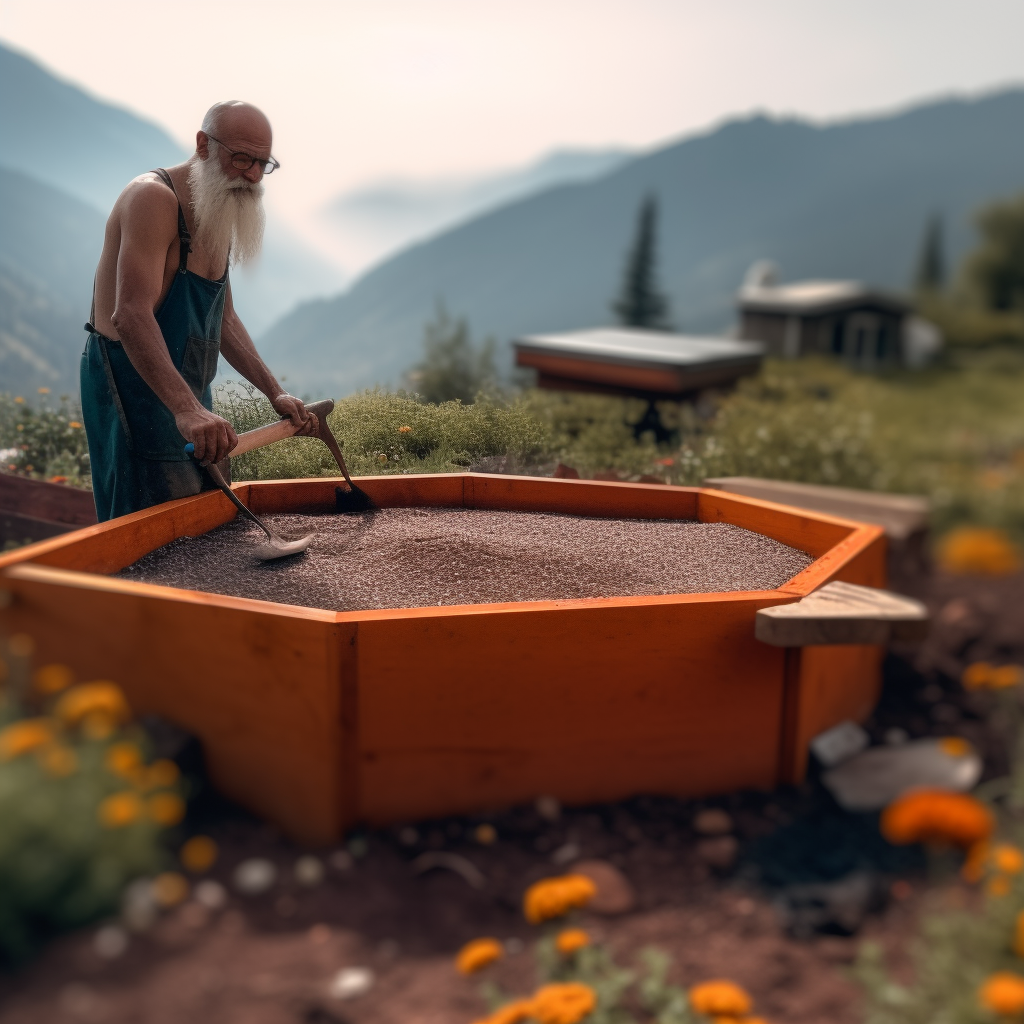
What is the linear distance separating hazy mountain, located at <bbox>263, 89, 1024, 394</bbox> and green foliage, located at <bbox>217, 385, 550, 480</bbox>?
6982 cm

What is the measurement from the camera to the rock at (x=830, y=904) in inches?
59.6

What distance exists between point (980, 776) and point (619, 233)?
5246 inches

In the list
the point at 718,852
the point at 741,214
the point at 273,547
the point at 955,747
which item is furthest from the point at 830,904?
the point at 741,214

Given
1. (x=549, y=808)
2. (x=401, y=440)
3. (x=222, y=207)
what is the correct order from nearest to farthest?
(x=549, y=808) → (x=222, y=207) → (x=401, y=440)

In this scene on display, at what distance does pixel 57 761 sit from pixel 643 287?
3675 cm

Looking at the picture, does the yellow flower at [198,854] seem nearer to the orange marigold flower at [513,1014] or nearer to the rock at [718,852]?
the orange marigold flower at [513,1014]

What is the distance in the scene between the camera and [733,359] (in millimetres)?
4477

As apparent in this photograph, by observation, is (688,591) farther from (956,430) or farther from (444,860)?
(956,430)

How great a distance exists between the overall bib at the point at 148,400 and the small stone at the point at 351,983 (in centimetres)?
140

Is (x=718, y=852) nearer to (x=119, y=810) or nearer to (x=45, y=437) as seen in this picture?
(x=119, y=810)

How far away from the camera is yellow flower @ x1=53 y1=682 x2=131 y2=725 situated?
124 centimetres

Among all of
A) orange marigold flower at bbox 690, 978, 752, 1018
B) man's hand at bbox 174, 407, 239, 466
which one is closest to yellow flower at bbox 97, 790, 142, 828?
orange marigold flower at bbox 690, 978, 752, 1018

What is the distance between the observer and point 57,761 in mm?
1035

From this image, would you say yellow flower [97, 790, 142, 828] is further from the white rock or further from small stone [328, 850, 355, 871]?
small stone [328, 850, 355, 871]
